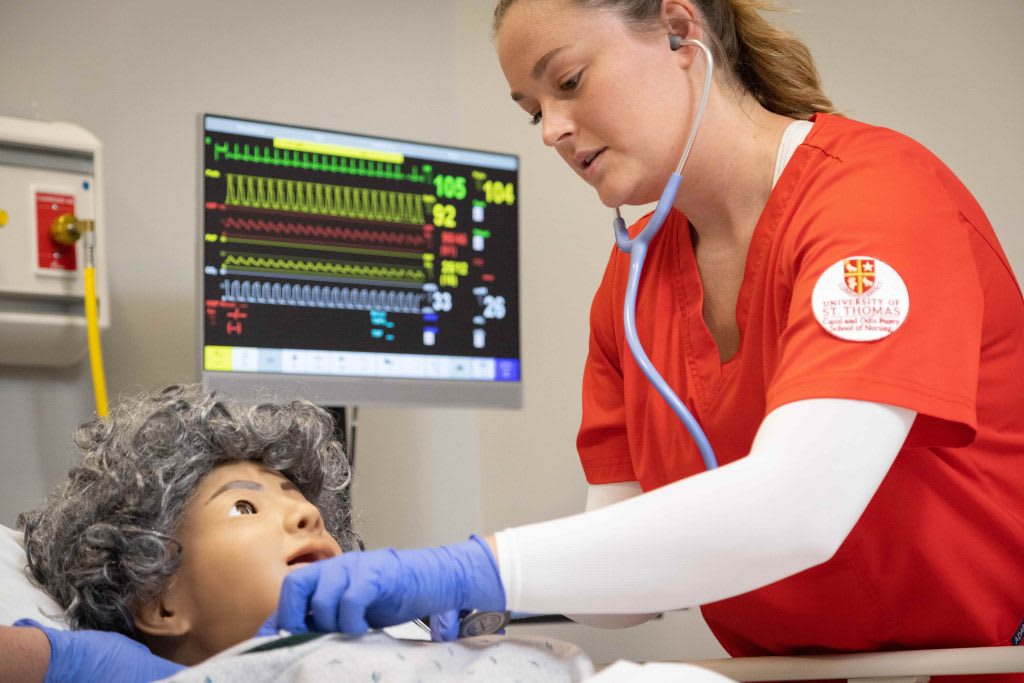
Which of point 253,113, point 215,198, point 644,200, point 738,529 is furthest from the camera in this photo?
point 253,113

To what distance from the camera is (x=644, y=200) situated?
1353mm

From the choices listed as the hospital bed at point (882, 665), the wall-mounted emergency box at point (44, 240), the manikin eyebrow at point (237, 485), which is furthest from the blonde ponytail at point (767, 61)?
the wall-mounted emergency box at point (44, 240)

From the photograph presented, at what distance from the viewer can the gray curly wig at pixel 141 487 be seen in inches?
51.9

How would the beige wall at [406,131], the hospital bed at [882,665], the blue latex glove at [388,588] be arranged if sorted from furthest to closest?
the beige wall at [406,131]
the hospital bed at [882,665]
the blue latex glove at [388,588]

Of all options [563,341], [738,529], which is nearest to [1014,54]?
[563,341]

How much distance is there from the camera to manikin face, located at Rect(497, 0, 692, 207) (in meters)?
1.28

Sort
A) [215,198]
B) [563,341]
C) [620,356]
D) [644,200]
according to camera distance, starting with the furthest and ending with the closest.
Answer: [563,341], [215,198], [620,356], [644,200]

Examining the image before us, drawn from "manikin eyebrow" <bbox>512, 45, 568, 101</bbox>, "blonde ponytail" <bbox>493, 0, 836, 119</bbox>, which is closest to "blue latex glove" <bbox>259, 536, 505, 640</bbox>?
"manikin eyebrow" <bbox>512, 45, 568, 101</bbox>

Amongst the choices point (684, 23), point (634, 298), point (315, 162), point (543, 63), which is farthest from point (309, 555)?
point (315, 162)

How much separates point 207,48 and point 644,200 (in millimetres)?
1557

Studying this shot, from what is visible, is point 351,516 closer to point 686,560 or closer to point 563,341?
point 686,560

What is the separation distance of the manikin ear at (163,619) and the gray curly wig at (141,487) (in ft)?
0.04

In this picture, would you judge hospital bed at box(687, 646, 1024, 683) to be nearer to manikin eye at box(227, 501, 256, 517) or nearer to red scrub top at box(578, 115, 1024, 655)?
red scrub top at box(578, 115, 1024, 655)

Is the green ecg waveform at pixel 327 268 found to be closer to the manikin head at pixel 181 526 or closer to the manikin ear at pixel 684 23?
the manikin head at pixel 181 526
